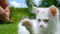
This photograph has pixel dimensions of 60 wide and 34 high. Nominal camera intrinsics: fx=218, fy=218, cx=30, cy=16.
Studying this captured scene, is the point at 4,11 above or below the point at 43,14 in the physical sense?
below

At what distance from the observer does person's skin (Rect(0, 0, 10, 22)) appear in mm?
3288

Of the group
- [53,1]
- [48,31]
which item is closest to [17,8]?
[53,1]

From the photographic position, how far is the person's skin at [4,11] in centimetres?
329

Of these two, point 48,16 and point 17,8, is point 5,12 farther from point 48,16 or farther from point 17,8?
point 48,16

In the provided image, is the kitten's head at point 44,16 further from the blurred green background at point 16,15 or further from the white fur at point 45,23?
the blurred green background at point 16,15

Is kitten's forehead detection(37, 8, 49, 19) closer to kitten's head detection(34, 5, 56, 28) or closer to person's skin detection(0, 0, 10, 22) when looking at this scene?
kitten's head detection(34, 5, 56, 28)

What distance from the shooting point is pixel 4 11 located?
10.8 feet

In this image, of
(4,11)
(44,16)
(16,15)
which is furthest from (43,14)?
(16,15)

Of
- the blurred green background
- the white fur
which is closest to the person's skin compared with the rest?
the blurred green background

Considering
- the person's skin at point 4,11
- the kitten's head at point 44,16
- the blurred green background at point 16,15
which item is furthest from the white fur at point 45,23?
the person's skin at point 4,11

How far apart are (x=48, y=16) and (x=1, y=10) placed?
71.5 inches

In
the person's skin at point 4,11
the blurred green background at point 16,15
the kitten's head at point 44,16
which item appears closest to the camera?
the kitten's head at point 44,16

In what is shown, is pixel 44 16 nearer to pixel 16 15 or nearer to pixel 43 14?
pixel 43 14

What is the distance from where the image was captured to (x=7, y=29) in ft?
9.21
